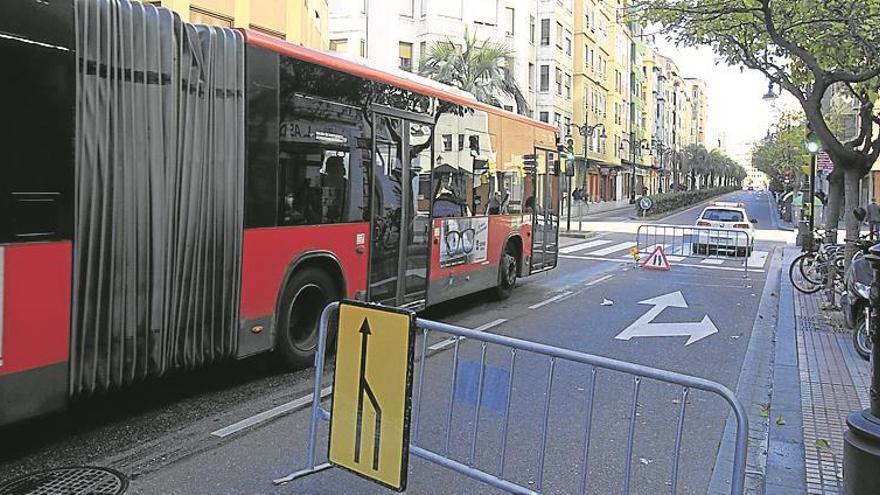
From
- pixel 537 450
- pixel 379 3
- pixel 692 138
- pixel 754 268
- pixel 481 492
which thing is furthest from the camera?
pixel 692 138

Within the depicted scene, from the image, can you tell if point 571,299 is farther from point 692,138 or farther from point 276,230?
point 692,138

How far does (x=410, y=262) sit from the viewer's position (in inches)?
354

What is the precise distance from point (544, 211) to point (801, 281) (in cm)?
553

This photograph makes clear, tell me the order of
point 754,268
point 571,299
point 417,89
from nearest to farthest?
point 417,89 < point 571,299 < point 754,268

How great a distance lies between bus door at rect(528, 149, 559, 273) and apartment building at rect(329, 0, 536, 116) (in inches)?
884

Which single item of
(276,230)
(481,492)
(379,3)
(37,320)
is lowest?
(481,492)

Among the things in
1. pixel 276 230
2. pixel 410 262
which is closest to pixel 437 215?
pixel 410 262

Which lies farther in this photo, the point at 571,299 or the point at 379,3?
the point at 379,3

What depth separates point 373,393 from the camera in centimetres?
404

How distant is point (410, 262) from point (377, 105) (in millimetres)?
2047

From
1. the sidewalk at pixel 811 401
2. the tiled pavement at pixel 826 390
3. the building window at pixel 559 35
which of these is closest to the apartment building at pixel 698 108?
the building window at pixel 559 35

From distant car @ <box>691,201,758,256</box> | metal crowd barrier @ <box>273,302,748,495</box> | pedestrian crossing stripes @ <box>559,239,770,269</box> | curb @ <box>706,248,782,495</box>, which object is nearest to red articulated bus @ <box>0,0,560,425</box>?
metal crowd barrier @ <box>273,302,748,495</box>

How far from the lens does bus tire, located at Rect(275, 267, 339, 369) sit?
6922 millimetres

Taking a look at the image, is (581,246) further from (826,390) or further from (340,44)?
(340,44)
